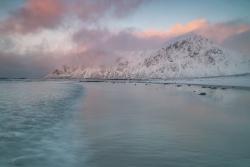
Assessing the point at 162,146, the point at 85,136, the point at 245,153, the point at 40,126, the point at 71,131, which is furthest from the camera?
the point at 40,126

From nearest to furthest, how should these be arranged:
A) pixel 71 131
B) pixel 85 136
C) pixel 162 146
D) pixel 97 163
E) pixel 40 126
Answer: pixel 97 163 < pixel 162 146 < pixel 85 136 < pixel 71 131 < pixel 40 126

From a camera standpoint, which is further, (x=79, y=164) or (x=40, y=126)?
(x=40, y=126)

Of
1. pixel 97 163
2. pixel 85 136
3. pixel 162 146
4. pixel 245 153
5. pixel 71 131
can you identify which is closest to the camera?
pixel 97 163

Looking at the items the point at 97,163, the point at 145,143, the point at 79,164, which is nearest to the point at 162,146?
the point at 145,143

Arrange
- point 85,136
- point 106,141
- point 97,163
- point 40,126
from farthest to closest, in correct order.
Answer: point 40,126, point 85,136, point 106,141, point 97,163

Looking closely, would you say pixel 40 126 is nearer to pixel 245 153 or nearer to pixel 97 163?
pixel 97 163

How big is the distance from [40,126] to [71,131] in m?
1.93

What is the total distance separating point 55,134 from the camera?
843 cm

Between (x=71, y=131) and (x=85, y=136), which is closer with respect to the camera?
(x=85, y=136)

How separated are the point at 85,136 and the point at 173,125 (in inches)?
177

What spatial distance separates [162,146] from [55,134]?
14.8 ft

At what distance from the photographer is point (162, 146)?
22.5ft

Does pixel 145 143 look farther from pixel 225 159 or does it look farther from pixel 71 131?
pixel 71 131

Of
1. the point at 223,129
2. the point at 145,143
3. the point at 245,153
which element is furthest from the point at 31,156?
the point at 223,129
